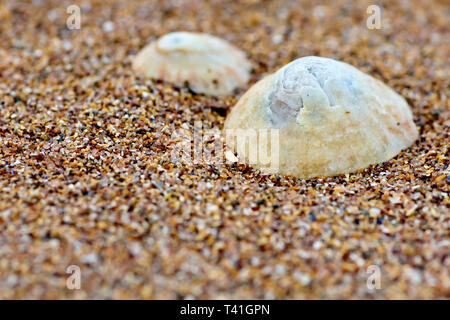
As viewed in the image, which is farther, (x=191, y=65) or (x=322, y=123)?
(x=191, y=65)

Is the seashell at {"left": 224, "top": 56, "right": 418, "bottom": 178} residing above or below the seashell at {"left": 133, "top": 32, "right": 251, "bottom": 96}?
below

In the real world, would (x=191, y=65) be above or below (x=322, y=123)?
above

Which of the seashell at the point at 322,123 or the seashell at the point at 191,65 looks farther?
the seashell at the point at 191,65

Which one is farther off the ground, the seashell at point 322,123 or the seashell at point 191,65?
the seashell at point 191,65

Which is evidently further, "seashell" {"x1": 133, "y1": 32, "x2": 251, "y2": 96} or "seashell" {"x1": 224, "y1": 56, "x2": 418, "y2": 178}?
"seashell" {"x1": 133, "y1": 32, "x2": 251, "y2": 96}
